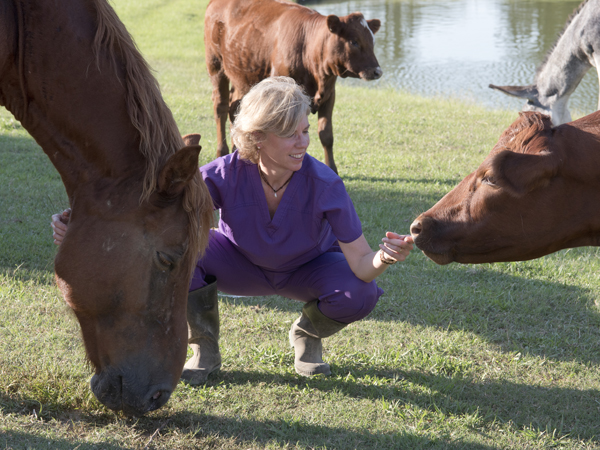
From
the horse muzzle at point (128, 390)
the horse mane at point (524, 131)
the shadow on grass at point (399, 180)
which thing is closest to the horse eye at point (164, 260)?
the horse muzzle at point (128, 390)

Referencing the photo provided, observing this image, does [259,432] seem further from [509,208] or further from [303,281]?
[509,208]

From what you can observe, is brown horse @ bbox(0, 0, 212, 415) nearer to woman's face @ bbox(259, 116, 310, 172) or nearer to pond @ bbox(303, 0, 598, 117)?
woman's face @ bbox(259, 116, 310, 172)

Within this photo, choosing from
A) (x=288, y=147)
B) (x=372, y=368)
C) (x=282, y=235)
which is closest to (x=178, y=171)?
(x=288, y=147)

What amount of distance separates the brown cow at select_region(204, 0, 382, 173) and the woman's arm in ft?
13.2

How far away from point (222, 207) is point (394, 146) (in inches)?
234

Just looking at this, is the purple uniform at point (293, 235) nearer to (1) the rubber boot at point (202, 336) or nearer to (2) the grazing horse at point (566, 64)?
(1) the rubber boot at point (202, 336)

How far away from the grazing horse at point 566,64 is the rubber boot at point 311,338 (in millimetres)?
5706

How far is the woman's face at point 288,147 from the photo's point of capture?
2990mm

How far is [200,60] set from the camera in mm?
17172

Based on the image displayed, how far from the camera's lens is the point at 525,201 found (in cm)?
277

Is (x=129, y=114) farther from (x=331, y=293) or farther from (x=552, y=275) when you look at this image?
(x=552, y=275)

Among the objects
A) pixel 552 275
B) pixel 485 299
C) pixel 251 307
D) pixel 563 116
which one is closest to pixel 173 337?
pixel 251 307

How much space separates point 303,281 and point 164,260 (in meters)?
1.16

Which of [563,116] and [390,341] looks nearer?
[390,341]
